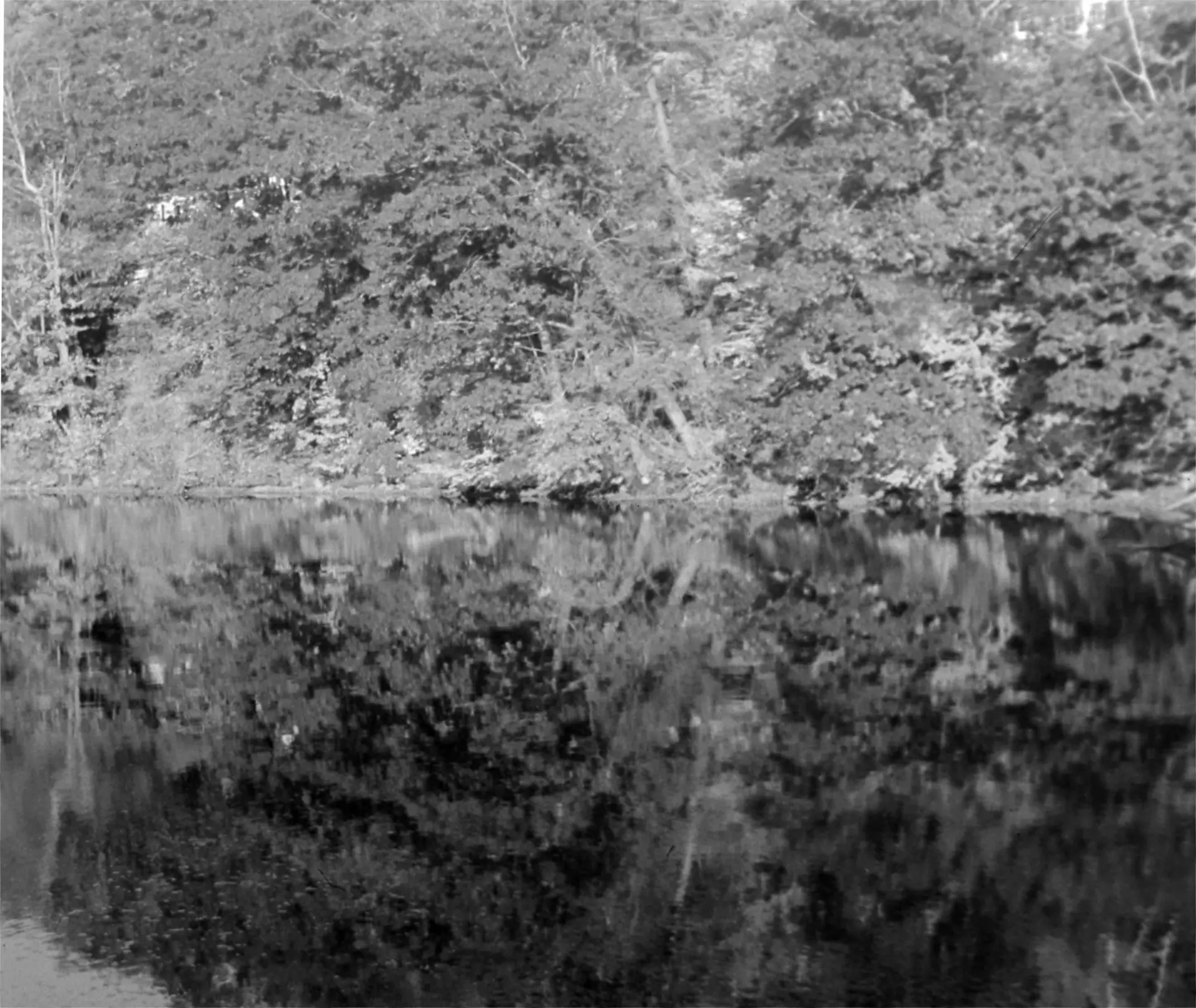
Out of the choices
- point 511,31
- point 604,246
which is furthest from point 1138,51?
point 511,31

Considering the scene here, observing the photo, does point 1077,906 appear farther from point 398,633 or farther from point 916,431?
point 916,431

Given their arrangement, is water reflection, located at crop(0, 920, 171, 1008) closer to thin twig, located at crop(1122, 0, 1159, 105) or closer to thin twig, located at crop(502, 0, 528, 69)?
thin twig, located at crop(1122, 0, 1159, 105)

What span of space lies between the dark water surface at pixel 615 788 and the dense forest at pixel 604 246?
21.8 ft

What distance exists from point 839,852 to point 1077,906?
3.92ft

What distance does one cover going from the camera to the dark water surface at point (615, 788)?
6.26 metres

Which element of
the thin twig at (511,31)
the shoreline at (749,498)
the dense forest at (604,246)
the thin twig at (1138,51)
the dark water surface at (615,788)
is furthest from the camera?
the thin twig at (511,31)

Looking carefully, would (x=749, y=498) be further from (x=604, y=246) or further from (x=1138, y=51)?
(x=1138, y=51)

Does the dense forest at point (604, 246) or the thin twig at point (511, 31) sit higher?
the thin twig at point (511, 31)

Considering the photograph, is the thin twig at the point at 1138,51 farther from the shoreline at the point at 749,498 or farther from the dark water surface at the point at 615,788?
the dark water surface at the point at 615,788

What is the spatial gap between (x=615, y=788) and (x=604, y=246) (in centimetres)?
1974

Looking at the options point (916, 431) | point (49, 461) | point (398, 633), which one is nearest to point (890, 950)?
point (398, 633)

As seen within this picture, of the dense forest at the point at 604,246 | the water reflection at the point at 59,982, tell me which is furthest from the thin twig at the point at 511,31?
the water reflection at the point at 59,982

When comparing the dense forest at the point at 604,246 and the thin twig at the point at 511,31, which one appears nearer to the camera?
the dense forest at the point at 604,246

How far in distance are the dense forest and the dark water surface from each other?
21.8 ft
